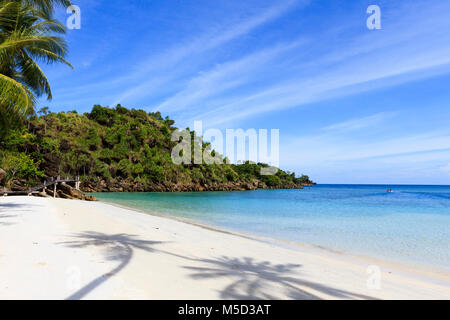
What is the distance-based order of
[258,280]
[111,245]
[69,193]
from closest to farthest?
[258,280] < [111,245] < [69,193]

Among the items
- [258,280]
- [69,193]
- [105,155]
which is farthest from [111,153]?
[258,280]

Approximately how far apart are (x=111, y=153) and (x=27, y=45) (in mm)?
55066

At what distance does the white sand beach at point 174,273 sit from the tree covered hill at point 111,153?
34.0 metres

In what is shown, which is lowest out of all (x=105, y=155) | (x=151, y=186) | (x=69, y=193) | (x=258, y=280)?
(x=151, y=186)

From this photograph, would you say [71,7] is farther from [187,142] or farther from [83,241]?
[187,142]

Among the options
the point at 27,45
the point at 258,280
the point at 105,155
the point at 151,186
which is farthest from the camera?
the point at 151,186

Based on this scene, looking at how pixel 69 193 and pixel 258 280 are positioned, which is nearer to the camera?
pixel 258 280

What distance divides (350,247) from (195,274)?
6.59m

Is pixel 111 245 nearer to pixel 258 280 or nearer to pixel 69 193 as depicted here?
pixel 258 280

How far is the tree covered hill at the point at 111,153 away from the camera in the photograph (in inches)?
1939

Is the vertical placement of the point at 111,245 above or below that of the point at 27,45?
below

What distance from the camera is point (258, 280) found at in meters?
4.17

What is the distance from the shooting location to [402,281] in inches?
195
